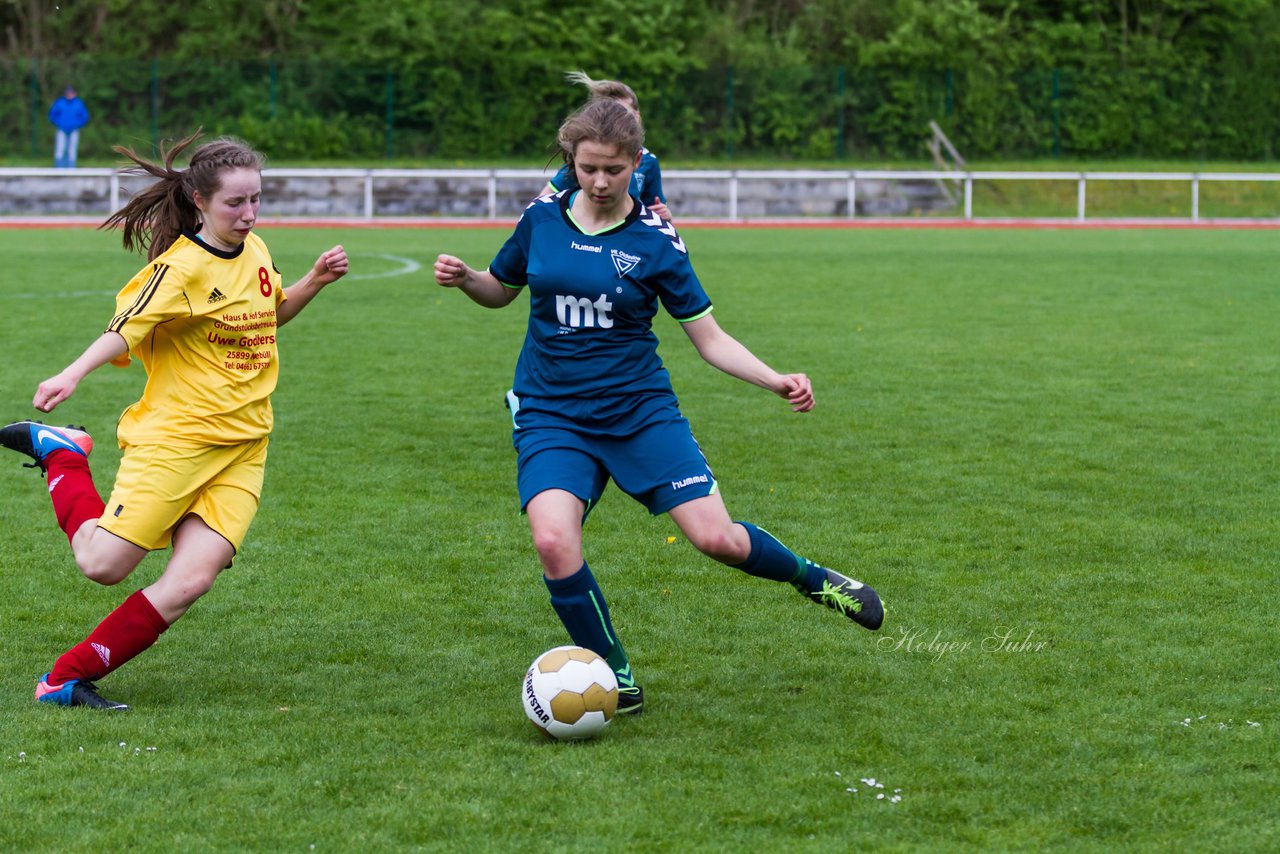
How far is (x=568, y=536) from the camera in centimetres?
463

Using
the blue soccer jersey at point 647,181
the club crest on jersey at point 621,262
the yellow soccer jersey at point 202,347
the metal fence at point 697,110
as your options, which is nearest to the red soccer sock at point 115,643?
the yellow soccer jersey at point 202,347

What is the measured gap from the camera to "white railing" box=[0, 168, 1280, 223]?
2970cm

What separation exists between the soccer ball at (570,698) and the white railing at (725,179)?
25.0 meters

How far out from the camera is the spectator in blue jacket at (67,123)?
32.1m

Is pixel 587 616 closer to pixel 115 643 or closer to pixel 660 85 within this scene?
pixel 115 643

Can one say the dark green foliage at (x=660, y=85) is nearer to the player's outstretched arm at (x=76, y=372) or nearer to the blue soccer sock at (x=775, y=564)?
the player's outstretched arm at (x=76, y=372)

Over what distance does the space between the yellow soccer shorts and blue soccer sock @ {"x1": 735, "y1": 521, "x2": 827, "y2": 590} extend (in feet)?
5.08

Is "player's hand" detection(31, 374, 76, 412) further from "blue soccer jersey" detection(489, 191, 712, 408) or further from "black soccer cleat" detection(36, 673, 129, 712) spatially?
"blue soccer jersey" detection(489, 191, 712, 408)

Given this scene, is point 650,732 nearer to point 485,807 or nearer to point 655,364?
point 485,807

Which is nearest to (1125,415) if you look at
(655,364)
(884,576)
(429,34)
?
(884,576)

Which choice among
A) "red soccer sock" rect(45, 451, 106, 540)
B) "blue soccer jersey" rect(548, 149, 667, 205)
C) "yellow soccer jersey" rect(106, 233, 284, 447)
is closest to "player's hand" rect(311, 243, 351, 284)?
"yellow soccer jersey" rect(106, 233, 284, 447)

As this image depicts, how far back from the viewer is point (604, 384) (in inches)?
190

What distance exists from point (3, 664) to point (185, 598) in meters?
0.92

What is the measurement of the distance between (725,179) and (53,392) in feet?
90.3
